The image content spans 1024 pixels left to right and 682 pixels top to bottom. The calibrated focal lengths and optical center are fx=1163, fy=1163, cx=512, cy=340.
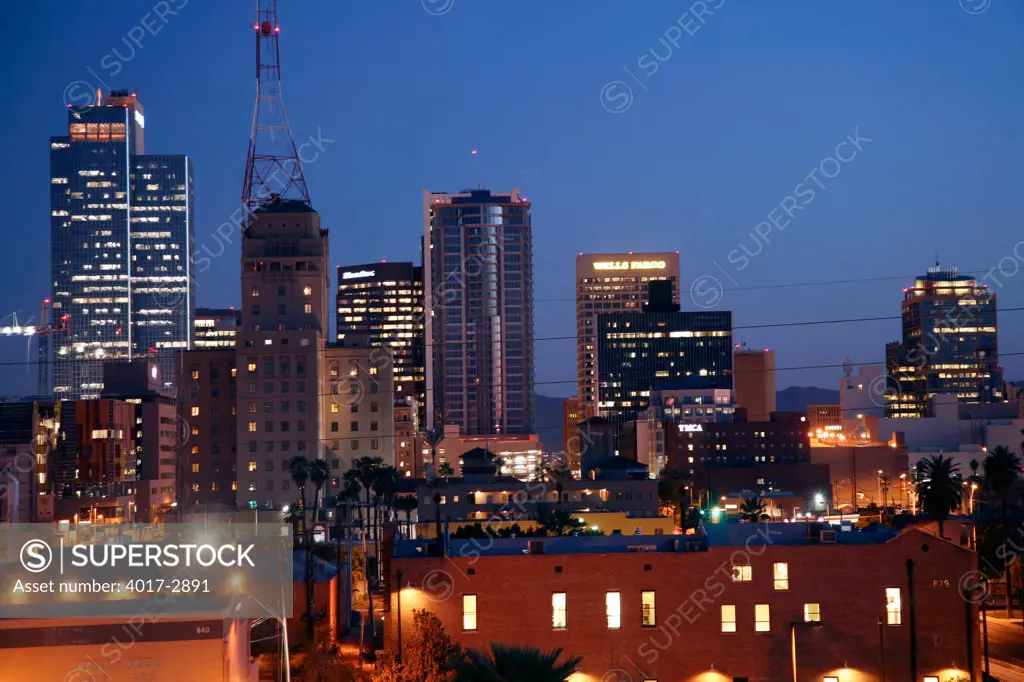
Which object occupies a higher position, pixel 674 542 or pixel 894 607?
pixel 674 542

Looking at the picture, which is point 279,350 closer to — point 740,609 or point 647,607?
point 647,607

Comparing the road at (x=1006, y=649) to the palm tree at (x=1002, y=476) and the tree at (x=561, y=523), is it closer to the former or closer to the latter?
the palm tree at (x=1002, y=476)

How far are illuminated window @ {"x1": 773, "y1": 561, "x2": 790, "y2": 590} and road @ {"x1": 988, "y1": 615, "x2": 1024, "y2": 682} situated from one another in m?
13.5

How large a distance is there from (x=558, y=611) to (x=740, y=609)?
24.0ft

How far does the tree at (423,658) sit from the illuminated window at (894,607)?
57.1 ft

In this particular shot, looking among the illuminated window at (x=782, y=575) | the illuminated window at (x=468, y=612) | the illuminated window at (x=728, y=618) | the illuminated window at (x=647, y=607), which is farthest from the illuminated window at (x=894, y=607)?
the illuminated window at (x=468, y=612)

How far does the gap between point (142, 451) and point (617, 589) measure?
137950 millimetres

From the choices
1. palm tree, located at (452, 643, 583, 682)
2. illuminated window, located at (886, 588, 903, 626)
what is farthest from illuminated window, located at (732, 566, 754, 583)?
palm tree, located at (452, 643, 583, 682)

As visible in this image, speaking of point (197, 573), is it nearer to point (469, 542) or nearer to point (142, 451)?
point (469, 542)

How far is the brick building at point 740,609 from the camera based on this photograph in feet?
152

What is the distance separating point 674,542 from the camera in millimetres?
47812

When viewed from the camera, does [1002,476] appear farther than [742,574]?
Yes

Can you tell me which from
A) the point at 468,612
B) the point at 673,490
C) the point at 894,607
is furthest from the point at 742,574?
the point at 673,490

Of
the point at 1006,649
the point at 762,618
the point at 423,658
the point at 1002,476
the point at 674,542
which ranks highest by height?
the point at 674,542
